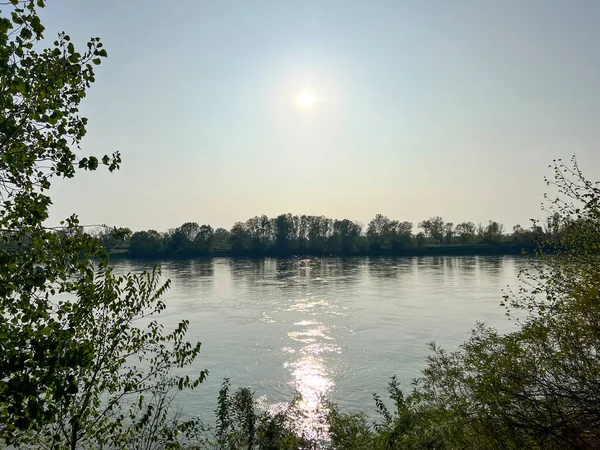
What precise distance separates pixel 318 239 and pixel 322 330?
117 m

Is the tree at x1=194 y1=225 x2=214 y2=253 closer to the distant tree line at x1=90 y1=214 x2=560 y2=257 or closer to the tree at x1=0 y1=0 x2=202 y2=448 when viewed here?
the distant tree line at x1=90 y1=214 x2=560 y2=257

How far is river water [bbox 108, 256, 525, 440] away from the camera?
21828mm

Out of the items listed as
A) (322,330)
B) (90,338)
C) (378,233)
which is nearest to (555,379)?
(90,338)

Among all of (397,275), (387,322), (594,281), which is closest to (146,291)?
(594,281)

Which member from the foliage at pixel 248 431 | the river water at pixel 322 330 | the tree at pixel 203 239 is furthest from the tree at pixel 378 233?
the foliage at pixel 248 431

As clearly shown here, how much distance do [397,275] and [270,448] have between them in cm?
6575

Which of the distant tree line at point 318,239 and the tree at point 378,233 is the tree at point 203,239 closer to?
the distant tree line at point 318,239

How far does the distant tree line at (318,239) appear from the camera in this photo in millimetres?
137125

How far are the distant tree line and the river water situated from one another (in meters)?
75.6

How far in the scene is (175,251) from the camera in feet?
461

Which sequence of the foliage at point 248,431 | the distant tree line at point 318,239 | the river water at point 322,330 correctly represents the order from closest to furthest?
1. the foliage at point 248,431
2. the river water at point 322,330
3. the distant tree line at point 318,239

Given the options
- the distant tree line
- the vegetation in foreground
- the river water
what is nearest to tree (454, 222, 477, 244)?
the distant tree line

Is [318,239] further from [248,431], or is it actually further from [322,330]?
[248,431]

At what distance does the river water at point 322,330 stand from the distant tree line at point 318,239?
75644 mm
